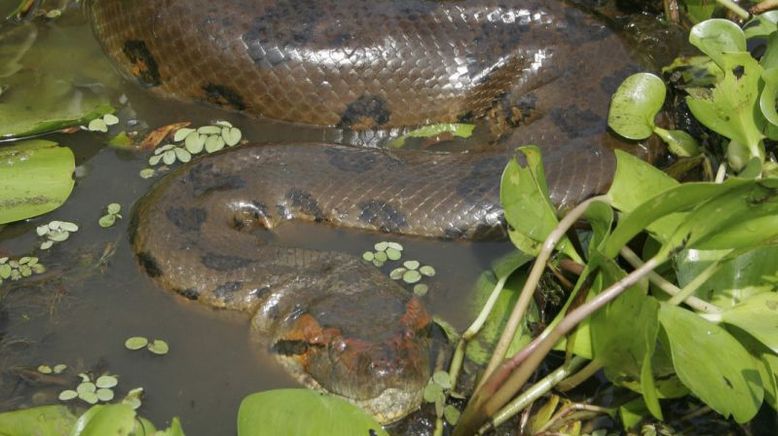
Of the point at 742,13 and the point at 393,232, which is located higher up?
the point at 742,13

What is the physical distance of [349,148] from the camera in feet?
19.9

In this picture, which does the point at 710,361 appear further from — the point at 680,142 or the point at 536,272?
the point at 680,142

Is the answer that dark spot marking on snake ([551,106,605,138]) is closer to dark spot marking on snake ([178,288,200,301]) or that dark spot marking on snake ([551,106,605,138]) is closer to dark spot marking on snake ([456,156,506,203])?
dark spot marking on snake ([456,156,506,203])

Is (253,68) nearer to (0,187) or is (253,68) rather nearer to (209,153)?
(209,153)

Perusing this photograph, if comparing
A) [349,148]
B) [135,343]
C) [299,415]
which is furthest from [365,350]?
[349,148]

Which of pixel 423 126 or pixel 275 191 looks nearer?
pixel 275 191

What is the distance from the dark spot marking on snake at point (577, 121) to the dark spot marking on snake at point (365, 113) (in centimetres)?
103

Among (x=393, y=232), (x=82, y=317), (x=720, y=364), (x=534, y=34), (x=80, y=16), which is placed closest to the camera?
(x=720, y=364)

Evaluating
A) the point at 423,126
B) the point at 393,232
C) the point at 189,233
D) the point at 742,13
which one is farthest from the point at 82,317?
the point at 742,13

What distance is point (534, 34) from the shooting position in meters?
6.52

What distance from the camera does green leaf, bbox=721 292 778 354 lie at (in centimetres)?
402

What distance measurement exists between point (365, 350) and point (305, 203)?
1.36 m

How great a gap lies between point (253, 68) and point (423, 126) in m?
1.07

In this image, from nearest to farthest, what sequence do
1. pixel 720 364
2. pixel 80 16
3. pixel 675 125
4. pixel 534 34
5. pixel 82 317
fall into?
pixel 720 364 < pixel 82 317 < pixel 675 125 < pixel 534 34 < pixel 80 16
